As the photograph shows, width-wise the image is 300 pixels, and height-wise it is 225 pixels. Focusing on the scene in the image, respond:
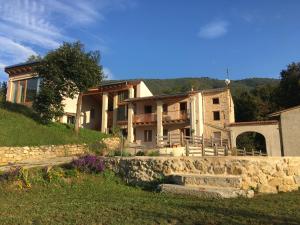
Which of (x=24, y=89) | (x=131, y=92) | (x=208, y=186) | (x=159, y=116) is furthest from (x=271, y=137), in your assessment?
(x=24, y=89)

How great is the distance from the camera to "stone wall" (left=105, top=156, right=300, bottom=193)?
12.4 m

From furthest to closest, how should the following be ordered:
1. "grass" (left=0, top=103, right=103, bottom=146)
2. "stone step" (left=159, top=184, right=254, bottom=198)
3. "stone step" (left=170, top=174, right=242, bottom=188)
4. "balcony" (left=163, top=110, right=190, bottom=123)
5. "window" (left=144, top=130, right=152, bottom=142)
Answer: "window" (left=144, top=130, right=152, bottom=142) < "balcony" (left=163, top=110, right=190, bottom=123) < "grass" (left=0, top=103, right=103, bottom=146) < "stone step" (left=170, top=174, right=242, bottom=188) < "stone step" (left=159, top=184, right=254, bottom=198)

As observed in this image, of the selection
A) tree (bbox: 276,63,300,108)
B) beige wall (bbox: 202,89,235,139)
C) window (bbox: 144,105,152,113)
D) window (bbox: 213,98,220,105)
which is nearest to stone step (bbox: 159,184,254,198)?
beige wall (bbox: 202,89,235,139)

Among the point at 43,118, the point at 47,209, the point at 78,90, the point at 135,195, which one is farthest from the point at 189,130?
the point at 47,209

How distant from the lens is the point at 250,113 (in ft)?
155

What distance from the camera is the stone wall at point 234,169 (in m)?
12.4

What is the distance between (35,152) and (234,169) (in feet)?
50.4

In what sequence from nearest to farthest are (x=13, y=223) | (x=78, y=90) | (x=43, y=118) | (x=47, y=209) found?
(x=13, y=223) → (x=47, y=209) → (x=43, y=118) → (x=78, y=90)

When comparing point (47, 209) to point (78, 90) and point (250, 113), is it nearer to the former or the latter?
point (78, 90)

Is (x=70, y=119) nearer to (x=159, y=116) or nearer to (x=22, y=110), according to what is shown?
(x=159, y=116)

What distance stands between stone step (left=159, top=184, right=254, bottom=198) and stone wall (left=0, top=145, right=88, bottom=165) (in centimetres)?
1349

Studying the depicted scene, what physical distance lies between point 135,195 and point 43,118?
733 inches

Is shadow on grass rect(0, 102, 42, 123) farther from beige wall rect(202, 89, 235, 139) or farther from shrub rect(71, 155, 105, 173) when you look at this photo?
beige wall rect(202, 89, 235, 139)

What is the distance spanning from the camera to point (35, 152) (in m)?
22.7
